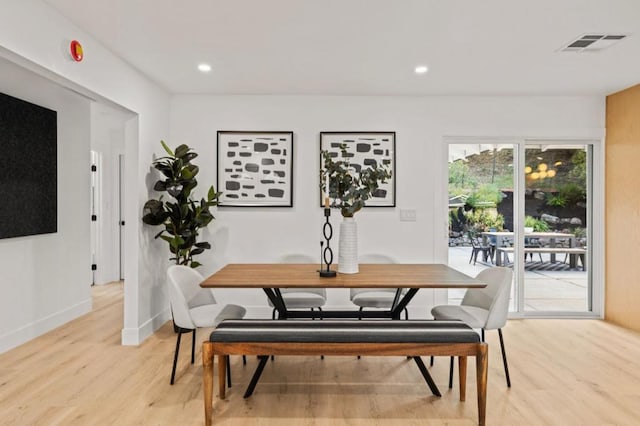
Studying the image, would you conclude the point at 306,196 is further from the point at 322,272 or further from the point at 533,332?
the point at 533,332

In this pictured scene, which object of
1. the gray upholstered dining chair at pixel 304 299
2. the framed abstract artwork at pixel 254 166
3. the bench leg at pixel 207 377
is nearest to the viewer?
the bench leg at pixel 207 377

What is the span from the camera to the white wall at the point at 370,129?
4570 mm

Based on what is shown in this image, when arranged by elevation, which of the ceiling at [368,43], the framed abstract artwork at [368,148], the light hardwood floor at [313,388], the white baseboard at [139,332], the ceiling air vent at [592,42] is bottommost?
the light hardwood floor at [313,388]

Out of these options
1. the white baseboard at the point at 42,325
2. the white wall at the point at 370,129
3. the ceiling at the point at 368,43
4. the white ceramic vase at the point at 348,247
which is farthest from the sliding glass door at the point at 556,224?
the white baseboard at the point at 42,325

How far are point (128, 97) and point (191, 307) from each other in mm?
1903

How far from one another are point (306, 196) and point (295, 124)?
0.81m

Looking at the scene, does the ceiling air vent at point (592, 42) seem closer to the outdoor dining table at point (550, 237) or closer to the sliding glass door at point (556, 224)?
the sliding glass door at point (556, 224)

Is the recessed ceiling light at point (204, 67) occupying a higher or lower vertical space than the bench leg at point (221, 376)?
higher

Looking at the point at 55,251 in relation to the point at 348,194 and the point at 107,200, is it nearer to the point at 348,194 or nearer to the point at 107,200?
the point at 107,200

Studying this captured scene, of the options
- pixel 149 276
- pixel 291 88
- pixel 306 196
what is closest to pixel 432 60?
pixel 291 88

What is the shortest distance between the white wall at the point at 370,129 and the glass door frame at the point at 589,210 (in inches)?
3.9

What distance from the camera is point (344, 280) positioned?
2.78 meters

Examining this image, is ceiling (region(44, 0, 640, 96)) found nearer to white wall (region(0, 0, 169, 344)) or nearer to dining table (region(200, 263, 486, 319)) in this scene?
white wall (region(0, 0, 169, 344))

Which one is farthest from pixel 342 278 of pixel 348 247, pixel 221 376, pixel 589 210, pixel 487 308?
pixel 589 210
